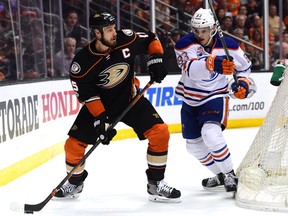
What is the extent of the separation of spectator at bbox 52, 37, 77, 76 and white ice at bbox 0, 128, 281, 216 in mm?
825

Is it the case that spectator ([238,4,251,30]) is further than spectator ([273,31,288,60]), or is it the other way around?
spectator ([273,31,288,60])

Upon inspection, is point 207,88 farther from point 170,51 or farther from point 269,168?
point 170,51

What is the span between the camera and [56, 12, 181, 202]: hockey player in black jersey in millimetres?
4488

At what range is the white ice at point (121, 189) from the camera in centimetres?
448

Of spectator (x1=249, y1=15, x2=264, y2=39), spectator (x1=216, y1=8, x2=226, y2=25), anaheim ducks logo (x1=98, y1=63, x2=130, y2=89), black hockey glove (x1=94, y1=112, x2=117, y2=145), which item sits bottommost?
spectator (x1=249, y1=15, x2=264, y2=39)

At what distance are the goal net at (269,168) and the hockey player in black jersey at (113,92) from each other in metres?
0.42

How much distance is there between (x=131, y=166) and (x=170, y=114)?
8.51ft

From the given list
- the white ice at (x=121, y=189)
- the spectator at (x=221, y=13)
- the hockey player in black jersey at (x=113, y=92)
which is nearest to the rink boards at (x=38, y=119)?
the white ice at (x=121, y=189)

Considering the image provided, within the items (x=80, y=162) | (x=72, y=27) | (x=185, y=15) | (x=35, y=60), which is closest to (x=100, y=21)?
(x=80, y=162)

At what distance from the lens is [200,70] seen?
458cm

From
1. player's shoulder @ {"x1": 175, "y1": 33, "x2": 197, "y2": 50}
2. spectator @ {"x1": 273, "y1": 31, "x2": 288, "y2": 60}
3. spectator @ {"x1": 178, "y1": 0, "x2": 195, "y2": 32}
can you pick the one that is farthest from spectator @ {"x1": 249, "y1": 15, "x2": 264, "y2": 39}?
player's shoulder @ {"x1": 175, "y1": 33, "x2": 197, "y2": 50}

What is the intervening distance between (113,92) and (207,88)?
22.9 inches

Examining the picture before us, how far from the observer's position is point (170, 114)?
8867 millimetres

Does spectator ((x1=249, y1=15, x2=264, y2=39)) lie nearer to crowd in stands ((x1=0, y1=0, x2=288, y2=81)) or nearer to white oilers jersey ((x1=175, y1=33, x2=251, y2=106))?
crowd in stands ((x1=0, y1=0, x2=288, y2=81))
